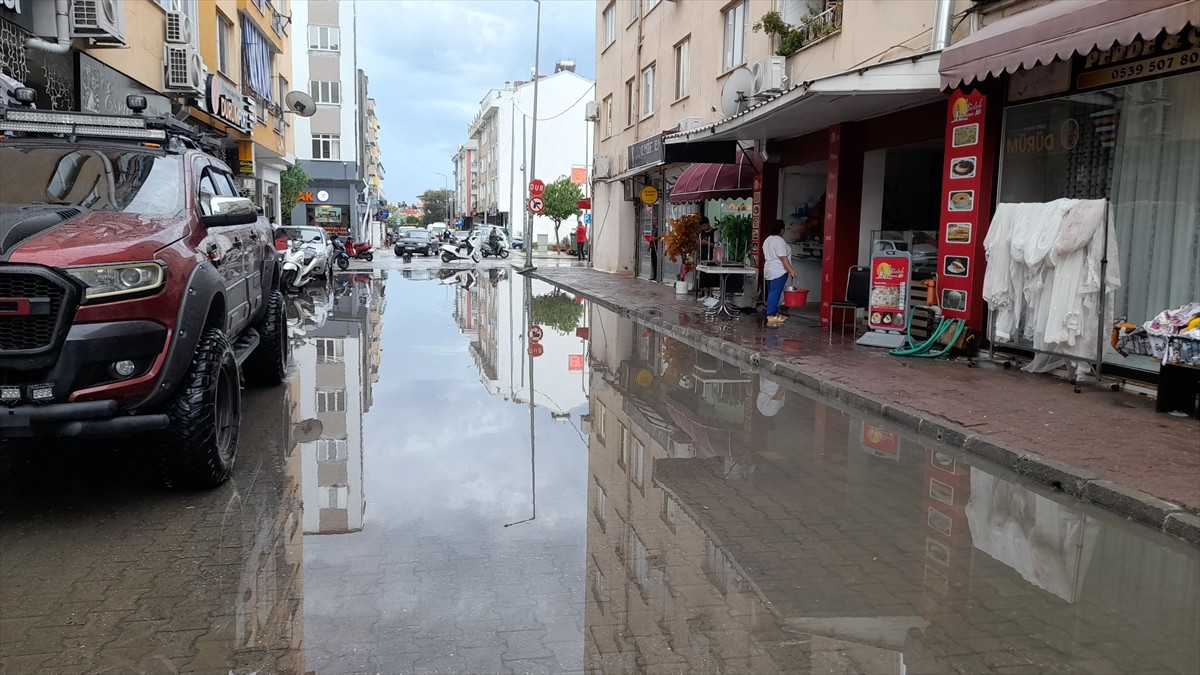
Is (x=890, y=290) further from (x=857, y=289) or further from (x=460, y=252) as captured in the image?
(x=460, y=252)

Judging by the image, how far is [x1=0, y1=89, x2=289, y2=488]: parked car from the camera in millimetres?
4723

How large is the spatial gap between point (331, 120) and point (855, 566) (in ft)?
193

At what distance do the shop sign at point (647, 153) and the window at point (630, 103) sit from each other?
276 inches

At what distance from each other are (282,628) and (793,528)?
9.41 feet

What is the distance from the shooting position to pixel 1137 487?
565cm

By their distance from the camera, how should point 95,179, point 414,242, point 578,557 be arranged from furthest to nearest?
point 414,242 → point 95,179 → point 578,557

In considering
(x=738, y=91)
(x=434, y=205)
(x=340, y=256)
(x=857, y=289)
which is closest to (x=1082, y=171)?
(x=857, y=289)

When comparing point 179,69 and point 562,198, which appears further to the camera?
point 562,198

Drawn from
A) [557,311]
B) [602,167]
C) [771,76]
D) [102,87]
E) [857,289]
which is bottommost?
[557,311]

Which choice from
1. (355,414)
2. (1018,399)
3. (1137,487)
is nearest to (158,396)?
(355,414)

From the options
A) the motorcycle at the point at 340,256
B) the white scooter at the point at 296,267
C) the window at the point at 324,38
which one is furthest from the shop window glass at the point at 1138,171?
the window at the point at 324,38

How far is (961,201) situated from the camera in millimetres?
11211

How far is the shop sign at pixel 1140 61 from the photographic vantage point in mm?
8359

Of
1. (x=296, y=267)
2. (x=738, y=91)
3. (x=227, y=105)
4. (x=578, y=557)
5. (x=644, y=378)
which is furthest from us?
(x=296, y=267)
